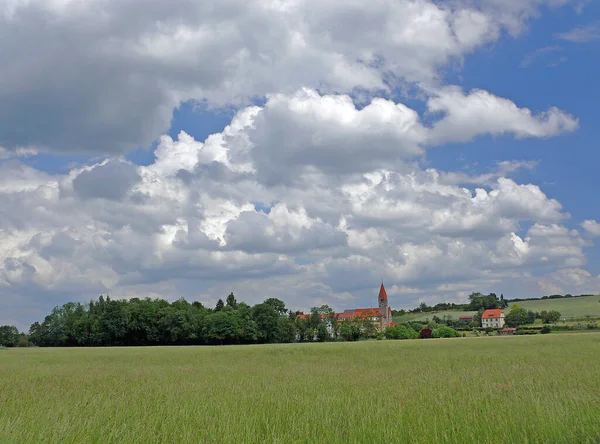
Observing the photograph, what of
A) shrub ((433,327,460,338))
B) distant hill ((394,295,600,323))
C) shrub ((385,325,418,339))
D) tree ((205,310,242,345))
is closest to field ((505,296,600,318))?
distant hill ((394,295,600,323))

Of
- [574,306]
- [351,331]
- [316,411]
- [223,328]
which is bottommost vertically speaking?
[351,331]

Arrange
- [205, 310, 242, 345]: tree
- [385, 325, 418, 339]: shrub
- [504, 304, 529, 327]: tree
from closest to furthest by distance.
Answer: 1. [205, 310, 242, 345]: tree
2. [385, 325, 418, 339]: shrub
3. [504, 304, 529, 327]: tree

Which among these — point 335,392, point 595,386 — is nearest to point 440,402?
point 335,392

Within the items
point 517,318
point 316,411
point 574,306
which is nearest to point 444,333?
point 517,318

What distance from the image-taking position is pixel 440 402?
1241cm

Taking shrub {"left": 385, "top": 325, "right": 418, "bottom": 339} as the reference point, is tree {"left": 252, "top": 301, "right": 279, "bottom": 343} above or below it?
above

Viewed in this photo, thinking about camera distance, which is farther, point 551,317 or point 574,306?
point 574,306

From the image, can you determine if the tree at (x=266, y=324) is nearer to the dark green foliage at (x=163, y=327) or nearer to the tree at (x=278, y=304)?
the dark green foliage at (x=163, y=327)

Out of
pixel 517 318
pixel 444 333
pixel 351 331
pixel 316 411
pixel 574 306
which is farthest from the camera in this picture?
pixel 574 306

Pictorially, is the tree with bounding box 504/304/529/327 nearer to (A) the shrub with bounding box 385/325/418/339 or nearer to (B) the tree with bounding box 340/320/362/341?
(A) the shrub with bounding box 385/325/418/339

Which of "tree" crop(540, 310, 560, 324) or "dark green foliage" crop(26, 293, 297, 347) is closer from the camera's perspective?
"dark green foliage" crop(26, 293, 297, 347)

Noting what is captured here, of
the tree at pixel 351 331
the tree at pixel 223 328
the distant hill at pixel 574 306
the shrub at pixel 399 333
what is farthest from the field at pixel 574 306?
the tree at pixel 223 328

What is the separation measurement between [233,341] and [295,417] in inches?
4043

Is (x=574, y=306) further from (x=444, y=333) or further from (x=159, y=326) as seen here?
(x=159, y=326)
